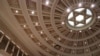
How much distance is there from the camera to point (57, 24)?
627 inches

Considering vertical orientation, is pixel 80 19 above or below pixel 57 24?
above

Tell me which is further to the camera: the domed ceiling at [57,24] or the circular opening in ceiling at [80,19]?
the circular opening in ceiling at [80,19]

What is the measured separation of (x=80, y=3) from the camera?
13594 millimetres

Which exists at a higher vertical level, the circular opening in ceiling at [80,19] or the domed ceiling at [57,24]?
the circular opening in ceiling at [80,19]

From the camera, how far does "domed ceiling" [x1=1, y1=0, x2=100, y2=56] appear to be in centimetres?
1348

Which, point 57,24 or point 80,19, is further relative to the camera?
point 80,19

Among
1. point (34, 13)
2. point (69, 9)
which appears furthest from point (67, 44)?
point (34, 13)

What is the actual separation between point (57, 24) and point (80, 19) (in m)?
2.98

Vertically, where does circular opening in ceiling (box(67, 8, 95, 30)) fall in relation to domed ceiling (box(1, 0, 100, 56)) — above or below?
above

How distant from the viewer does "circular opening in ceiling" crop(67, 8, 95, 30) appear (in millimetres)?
15203

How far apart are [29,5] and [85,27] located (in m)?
7.55

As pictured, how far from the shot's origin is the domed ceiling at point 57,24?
13484mm

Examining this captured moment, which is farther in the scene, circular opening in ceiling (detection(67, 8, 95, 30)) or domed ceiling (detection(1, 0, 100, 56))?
circular opening in ceiling (detection(67, 8, 95, 30))

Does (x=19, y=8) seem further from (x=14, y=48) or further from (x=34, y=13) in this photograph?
(x=14, y=48)
